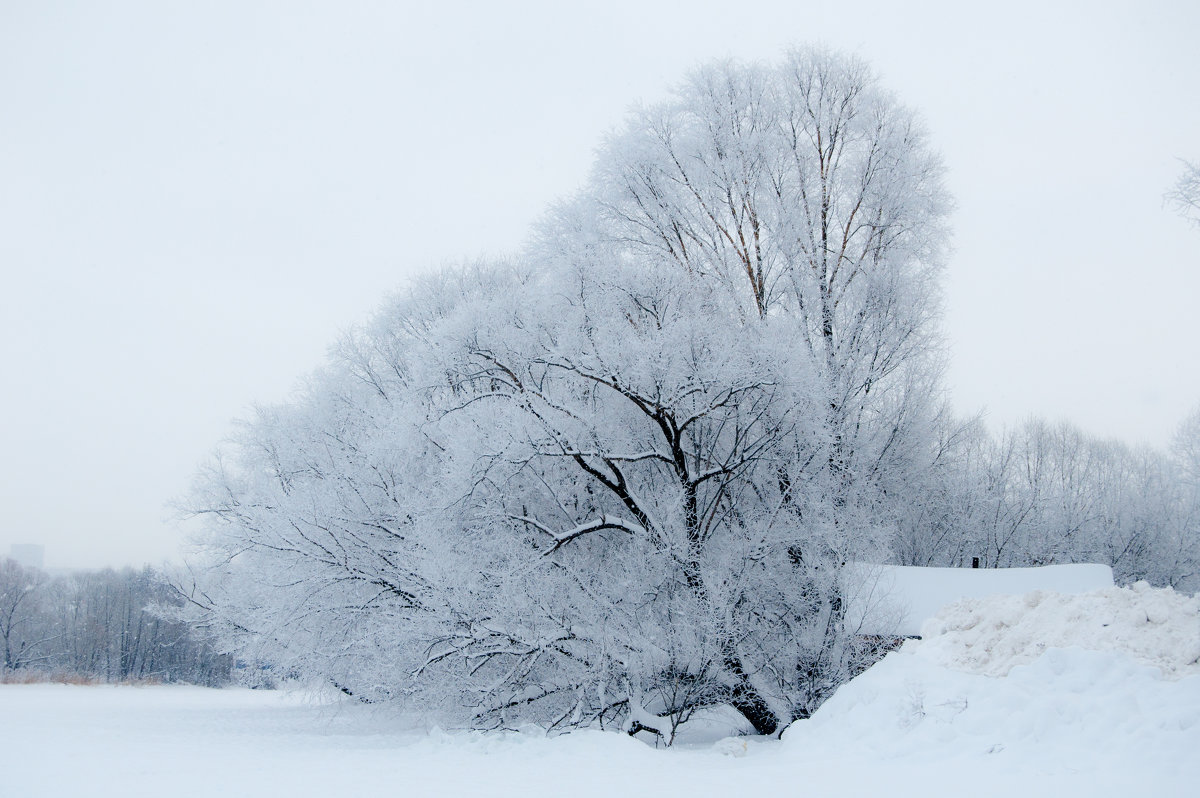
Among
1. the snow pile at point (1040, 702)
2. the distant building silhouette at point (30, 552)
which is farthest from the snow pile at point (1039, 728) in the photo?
the distant building silhouette at point (30, 552)

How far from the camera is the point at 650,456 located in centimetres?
1262

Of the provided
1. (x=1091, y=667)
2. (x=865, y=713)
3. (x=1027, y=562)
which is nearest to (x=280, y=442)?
(x=865, y=713)

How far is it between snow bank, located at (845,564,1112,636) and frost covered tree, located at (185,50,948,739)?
0.46 m

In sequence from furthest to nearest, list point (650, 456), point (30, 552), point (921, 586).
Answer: point (30, 552) < point (921, 586) < point (650, 456)

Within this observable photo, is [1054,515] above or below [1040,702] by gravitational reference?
above

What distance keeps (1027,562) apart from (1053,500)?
3.46 metres

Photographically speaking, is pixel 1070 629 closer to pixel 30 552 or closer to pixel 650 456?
pixel 650 456

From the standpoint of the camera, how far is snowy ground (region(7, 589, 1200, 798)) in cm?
564

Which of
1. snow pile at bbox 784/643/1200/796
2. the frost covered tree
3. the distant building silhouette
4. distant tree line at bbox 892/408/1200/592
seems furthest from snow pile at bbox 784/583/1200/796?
the distant building silhouette

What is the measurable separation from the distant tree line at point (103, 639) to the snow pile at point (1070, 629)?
53.0 metres

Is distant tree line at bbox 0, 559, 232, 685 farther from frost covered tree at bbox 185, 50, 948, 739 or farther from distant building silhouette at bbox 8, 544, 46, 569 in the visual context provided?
distant building silhouette at bbox 8, 544, 46, 569

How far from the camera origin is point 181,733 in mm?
12969

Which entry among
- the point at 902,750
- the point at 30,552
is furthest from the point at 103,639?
the point at 30,552

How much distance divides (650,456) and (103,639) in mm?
58796
